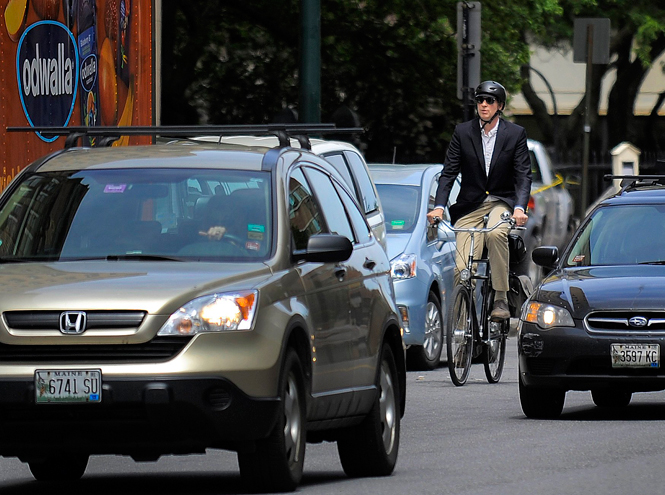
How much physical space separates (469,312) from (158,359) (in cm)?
685

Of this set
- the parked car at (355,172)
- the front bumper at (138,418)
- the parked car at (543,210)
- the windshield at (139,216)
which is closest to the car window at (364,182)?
the parked car at (355,172)

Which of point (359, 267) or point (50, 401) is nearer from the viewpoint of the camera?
point (50, 401)

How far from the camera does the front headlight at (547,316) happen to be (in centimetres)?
1146

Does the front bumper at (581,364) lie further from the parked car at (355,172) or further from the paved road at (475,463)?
the parked car at (355,172)

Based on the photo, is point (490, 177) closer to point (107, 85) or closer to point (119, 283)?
point (107, 85)

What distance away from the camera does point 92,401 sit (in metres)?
7.15

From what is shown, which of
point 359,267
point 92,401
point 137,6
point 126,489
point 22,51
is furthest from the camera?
point 137,6

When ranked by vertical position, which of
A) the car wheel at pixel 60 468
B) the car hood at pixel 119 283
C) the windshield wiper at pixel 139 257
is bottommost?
the car wheel at pixel 60 468

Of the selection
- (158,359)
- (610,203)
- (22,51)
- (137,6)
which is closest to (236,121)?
(137,6)

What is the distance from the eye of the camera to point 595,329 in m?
11.4

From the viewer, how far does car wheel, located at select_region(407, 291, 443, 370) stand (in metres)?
16.1

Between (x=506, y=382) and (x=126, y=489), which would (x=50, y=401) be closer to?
(x=126, y=489)

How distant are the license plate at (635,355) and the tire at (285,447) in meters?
3.88

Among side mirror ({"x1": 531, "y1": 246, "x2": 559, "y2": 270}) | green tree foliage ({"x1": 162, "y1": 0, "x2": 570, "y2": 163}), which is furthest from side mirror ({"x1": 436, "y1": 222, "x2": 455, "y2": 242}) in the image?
green tree foliage ({"x1": 162, "y1": 0, "x2": 570, "y2": 163})
